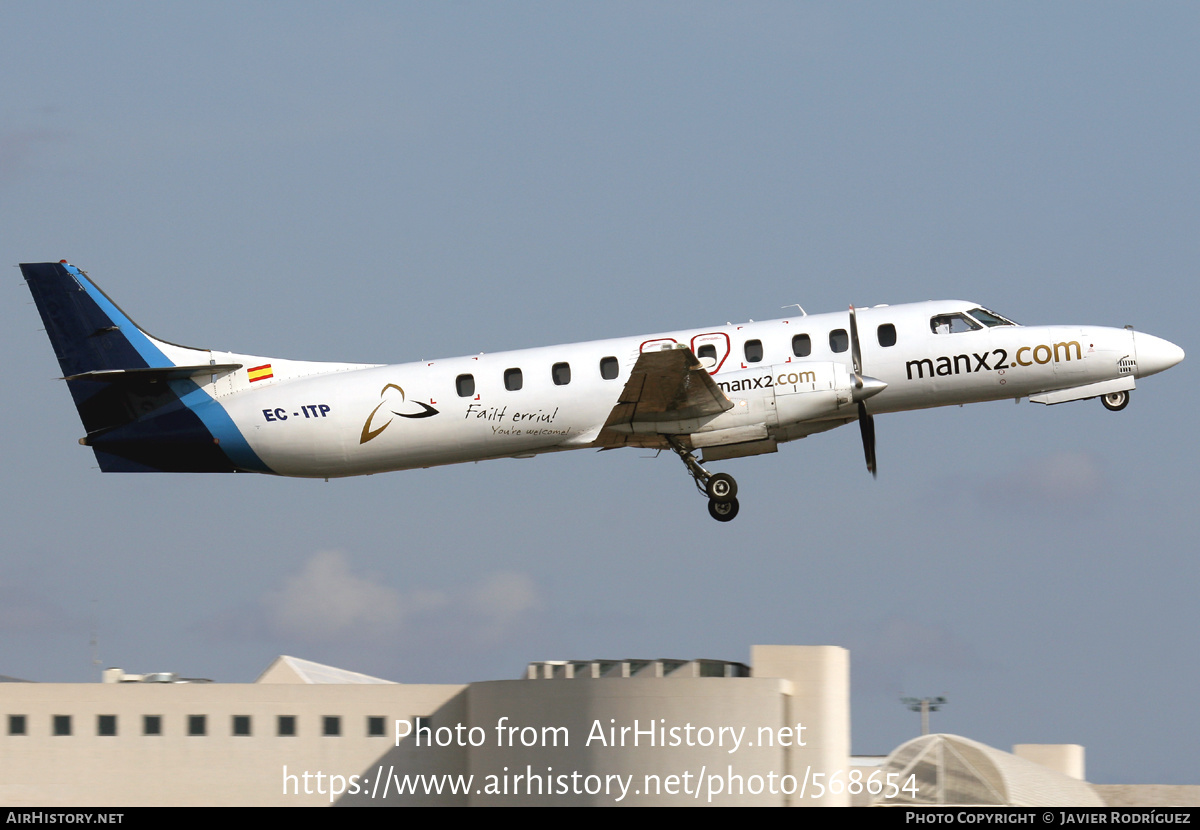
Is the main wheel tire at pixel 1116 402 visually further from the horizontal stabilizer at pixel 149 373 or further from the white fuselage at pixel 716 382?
the horizontal stabilizer at pixel 149 373

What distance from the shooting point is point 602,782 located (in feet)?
105

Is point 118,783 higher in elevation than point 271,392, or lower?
lower

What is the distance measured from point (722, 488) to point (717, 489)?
0.09 m

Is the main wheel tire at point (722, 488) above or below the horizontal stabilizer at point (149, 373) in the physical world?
below

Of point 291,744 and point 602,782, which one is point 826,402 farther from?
point 291,744

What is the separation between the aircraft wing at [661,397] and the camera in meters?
23.1

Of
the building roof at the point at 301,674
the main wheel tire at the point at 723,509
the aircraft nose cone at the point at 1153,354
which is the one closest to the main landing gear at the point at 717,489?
the main wheel tire at the point at 723,509

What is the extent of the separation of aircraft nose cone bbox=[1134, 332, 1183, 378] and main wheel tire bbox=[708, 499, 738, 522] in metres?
7.38

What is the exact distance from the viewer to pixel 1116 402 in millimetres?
25406

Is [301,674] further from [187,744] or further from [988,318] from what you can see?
[988,318]

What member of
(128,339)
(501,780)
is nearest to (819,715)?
(501,780)

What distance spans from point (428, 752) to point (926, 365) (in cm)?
1983

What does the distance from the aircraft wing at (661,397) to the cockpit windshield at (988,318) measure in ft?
15.3

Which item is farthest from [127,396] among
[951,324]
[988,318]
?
[988,318]
